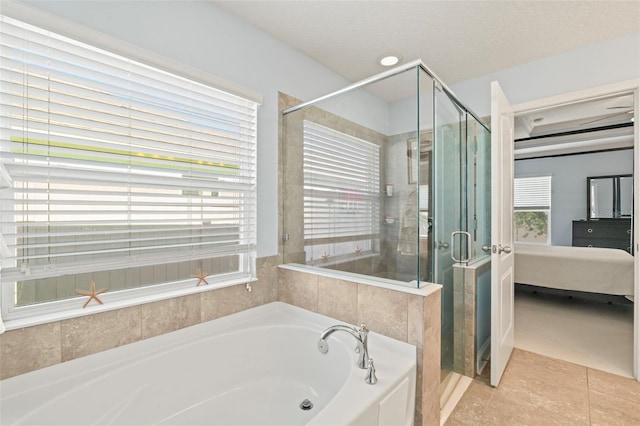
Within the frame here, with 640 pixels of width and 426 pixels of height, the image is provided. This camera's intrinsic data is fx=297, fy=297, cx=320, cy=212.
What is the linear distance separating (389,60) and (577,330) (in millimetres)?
3319

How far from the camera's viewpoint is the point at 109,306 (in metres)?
1.42

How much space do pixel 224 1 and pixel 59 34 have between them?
903 millimetres

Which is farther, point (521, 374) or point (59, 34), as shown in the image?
point (521, 374)

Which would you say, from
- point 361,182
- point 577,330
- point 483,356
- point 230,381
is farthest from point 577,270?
point 230,381

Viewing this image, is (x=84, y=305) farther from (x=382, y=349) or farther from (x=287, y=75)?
(x=287, y=75)

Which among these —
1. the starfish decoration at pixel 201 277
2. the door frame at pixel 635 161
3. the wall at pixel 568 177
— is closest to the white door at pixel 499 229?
the door frame at pixel 635 161

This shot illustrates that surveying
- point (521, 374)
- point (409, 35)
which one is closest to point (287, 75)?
point (409, 35)

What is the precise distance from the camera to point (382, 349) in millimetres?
1550

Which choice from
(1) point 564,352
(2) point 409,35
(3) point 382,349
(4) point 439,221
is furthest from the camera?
(1) point 564,352

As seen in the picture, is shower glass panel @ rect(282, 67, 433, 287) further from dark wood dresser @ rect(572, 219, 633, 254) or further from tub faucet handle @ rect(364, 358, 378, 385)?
dark wood dresser @ rect(572, 219, 633, 254)

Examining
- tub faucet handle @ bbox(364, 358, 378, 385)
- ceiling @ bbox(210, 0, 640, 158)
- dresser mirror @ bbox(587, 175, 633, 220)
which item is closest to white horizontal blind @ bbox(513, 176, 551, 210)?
dresser mirror @ bbox(587, 175, 633, 220)

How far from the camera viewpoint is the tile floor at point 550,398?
177 cm

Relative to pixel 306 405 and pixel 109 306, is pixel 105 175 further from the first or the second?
pixel 306 405

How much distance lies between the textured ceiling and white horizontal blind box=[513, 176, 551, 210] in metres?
4.80
